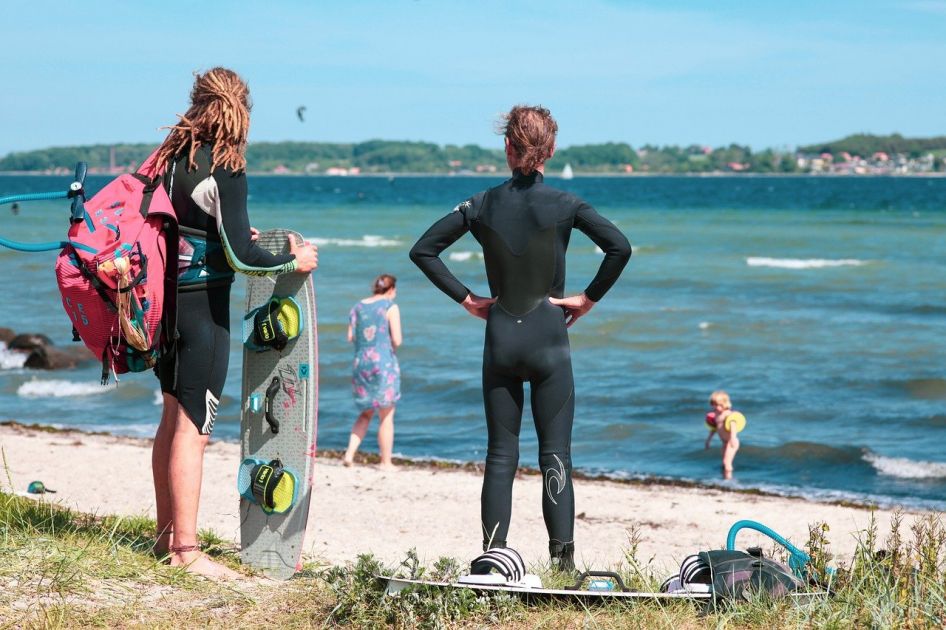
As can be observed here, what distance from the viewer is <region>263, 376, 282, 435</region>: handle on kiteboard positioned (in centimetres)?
538

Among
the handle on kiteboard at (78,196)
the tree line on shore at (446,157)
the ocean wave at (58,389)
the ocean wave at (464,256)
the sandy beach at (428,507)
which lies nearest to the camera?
the handle on kiteboard at (78,196)

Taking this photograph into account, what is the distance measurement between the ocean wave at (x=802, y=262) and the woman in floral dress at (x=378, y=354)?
25.1 m

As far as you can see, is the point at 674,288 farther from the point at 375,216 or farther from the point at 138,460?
the point at 375,216

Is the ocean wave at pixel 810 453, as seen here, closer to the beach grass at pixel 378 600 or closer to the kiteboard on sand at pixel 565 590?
the beach grass at pixel 378 600

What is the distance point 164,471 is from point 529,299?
5.87ft

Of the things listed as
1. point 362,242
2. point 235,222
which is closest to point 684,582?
point 235,222

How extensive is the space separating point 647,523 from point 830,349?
1045cm

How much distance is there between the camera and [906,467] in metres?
11.4

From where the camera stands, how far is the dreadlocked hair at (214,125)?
4633 mm

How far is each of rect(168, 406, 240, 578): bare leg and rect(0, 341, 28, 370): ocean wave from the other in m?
13.7

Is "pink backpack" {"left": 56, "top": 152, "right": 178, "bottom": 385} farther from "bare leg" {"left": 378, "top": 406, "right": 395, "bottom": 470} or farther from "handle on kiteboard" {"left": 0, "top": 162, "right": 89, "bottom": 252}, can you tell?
"bare leg" {"left": 378, "top": 406, "right": 395, "bottom": 470}

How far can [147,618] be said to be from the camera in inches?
165

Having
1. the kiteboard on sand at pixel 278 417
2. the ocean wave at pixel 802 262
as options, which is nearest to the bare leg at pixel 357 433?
the kiteboard on sand at pixel 278 417

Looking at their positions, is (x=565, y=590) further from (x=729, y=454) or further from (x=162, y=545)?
(x=729, y=454)
